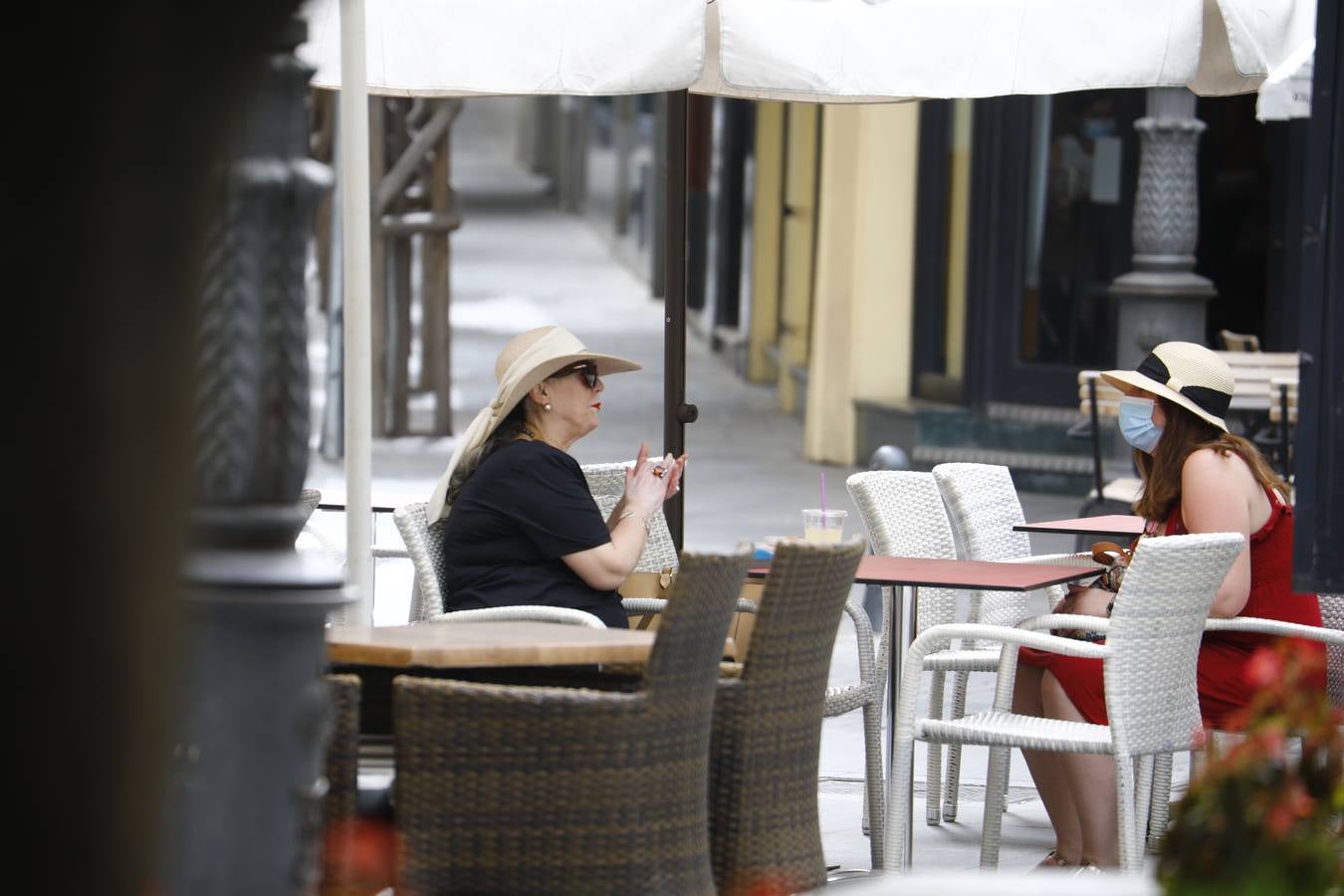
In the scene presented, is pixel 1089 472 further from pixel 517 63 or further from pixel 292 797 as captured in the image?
pixel 292 797

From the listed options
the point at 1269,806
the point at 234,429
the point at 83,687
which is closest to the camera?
the point at 83,687

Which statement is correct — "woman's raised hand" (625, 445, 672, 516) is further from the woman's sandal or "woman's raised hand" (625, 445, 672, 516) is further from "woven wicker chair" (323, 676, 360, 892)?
"woven wicker chair" (323, 676, 360, 892)

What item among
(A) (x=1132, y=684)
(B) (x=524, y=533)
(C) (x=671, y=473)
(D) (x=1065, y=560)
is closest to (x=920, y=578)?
(A) (x=1132, y=684)

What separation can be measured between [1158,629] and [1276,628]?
69 centimetres

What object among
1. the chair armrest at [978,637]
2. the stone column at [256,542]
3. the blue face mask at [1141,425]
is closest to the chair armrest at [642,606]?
the chair armrest at [978,637]

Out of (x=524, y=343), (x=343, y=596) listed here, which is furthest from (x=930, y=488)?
(x=343, y=596)

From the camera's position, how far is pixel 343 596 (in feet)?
8.04

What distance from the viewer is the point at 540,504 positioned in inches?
191

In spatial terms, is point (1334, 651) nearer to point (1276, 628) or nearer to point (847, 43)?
point (1276, 628)

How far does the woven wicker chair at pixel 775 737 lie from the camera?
4004 mm

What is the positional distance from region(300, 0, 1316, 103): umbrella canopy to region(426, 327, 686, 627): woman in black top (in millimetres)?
846

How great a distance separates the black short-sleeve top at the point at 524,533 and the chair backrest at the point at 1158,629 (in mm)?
1196

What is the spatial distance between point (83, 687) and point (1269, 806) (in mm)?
1172

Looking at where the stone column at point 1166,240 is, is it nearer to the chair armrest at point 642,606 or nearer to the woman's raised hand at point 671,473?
the chair armrest at point 642,606
